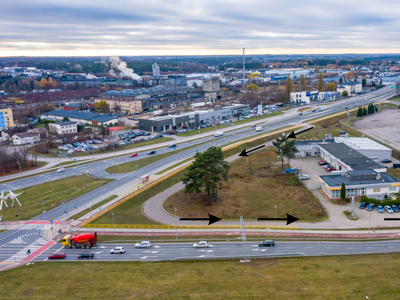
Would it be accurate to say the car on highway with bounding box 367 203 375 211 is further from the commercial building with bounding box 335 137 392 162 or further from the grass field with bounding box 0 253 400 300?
the commercial building with bounding box 335 137 392 162

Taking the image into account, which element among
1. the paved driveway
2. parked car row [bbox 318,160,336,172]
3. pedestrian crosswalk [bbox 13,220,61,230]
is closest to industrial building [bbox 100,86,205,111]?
the paved driveway

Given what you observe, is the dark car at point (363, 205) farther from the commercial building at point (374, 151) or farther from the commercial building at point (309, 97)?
the commercial building at point (309, 97)

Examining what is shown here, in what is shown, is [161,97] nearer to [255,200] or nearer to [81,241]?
[255,200]

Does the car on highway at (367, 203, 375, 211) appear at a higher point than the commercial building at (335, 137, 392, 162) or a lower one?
lower

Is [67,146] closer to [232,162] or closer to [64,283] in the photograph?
[232,162]

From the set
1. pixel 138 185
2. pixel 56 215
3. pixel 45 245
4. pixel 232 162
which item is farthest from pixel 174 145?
pixel 45 245
